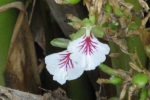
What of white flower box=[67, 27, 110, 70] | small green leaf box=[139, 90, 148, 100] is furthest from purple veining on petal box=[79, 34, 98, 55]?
small green leaf box=[139, 90, 148, 100]

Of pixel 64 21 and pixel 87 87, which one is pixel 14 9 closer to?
pixel 64 21

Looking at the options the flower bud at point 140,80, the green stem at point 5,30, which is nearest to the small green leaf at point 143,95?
the flower bud at point 140,80

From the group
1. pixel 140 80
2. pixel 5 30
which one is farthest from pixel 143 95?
pixel 5 30

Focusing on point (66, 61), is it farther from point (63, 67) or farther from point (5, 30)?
point (5, 30)

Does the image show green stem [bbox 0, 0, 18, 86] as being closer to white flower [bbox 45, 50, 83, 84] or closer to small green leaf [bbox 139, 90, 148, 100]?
white flower [bbox 45, 50, 83, 84]

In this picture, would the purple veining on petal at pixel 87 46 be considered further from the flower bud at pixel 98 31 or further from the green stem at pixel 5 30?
the green stem at pixel 5 30

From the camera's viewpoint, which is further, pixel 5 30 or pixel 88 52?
pixel 5 30

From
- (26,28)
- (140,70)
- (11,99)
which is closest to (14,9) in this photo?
(26,28)
